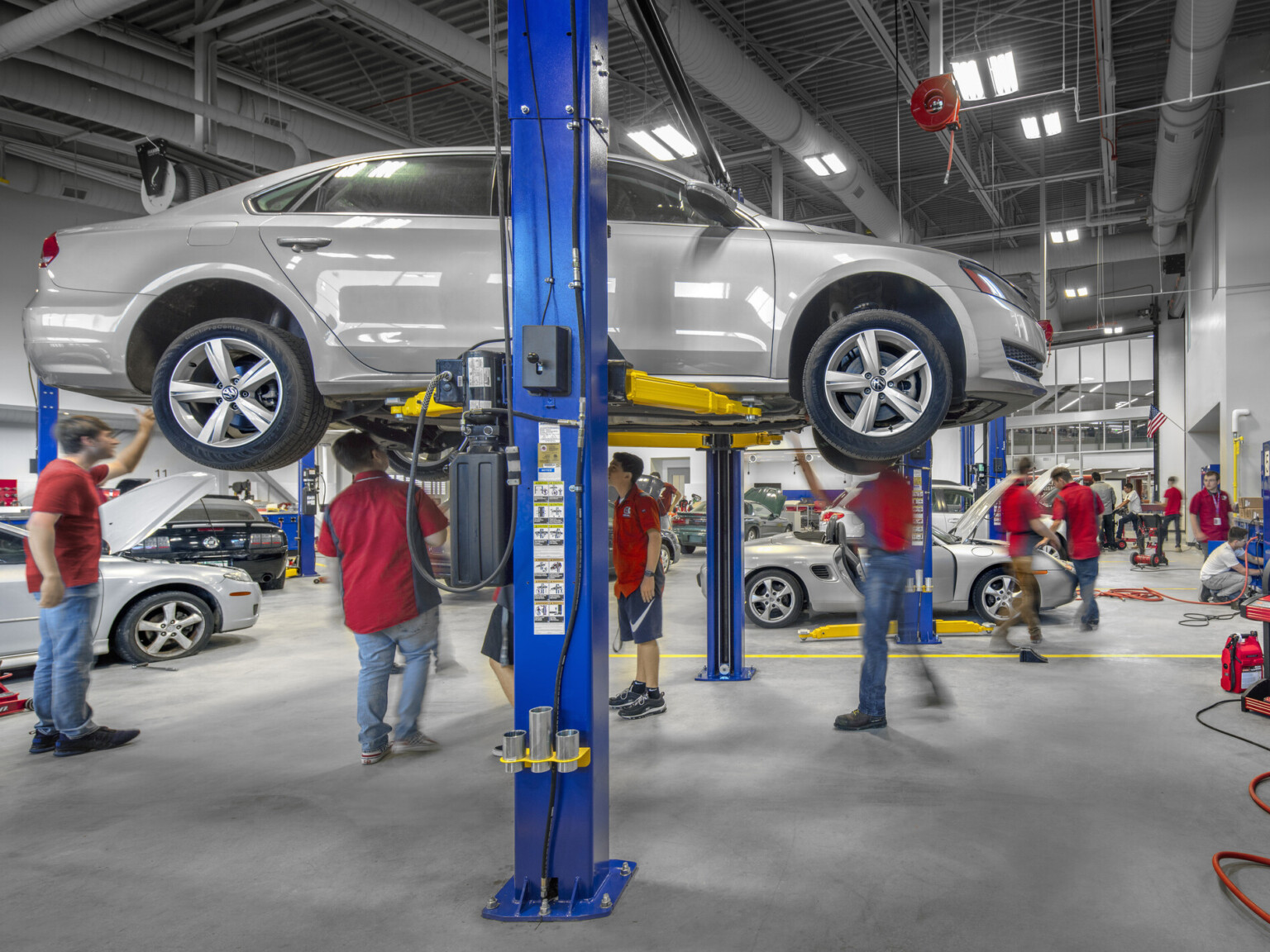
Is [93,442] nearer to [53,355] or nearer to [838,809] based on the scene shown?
[53,355]

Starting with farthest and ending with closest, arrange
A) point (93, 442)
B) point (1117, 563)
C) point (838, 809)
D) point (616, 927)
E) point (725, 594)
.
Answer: point (1117, 563)
point (725, 594)
point (93, 442)
point (838, 809)
point (616, 927)

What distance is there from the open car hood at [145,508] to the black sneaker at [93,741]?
67.0 inches

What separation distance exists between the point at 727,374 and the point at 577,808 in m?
1.79


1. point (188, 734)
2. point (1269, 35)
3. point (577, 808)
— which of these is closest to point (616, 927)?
point (577, 808)

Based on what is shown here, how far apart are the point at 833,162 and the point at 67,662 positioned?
941cm

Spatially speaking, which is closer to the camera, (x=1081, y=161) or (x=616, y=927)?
(x=616, y=927)

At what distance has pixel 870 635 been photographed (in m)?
4.06

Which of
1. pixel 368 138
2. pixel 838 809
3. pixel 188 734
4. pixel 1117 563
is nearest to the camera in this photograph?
pixel 838 809

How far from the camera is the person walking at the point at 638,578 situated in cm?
436

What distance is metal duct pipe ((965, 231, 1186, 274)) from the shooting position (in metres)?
16.2

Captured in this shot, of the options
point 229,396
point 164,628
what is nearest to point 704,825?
point 229,396

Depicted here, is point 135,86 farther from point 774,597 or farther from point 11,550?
point 774,597

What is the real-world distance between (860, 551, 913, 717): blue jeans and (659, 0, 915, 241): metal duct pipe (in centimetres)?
473

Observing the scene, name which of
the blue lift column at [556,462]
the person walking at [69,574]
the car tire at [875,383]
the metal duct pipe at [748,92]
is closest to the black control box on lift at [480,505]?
the blue lift column at [556,462]
